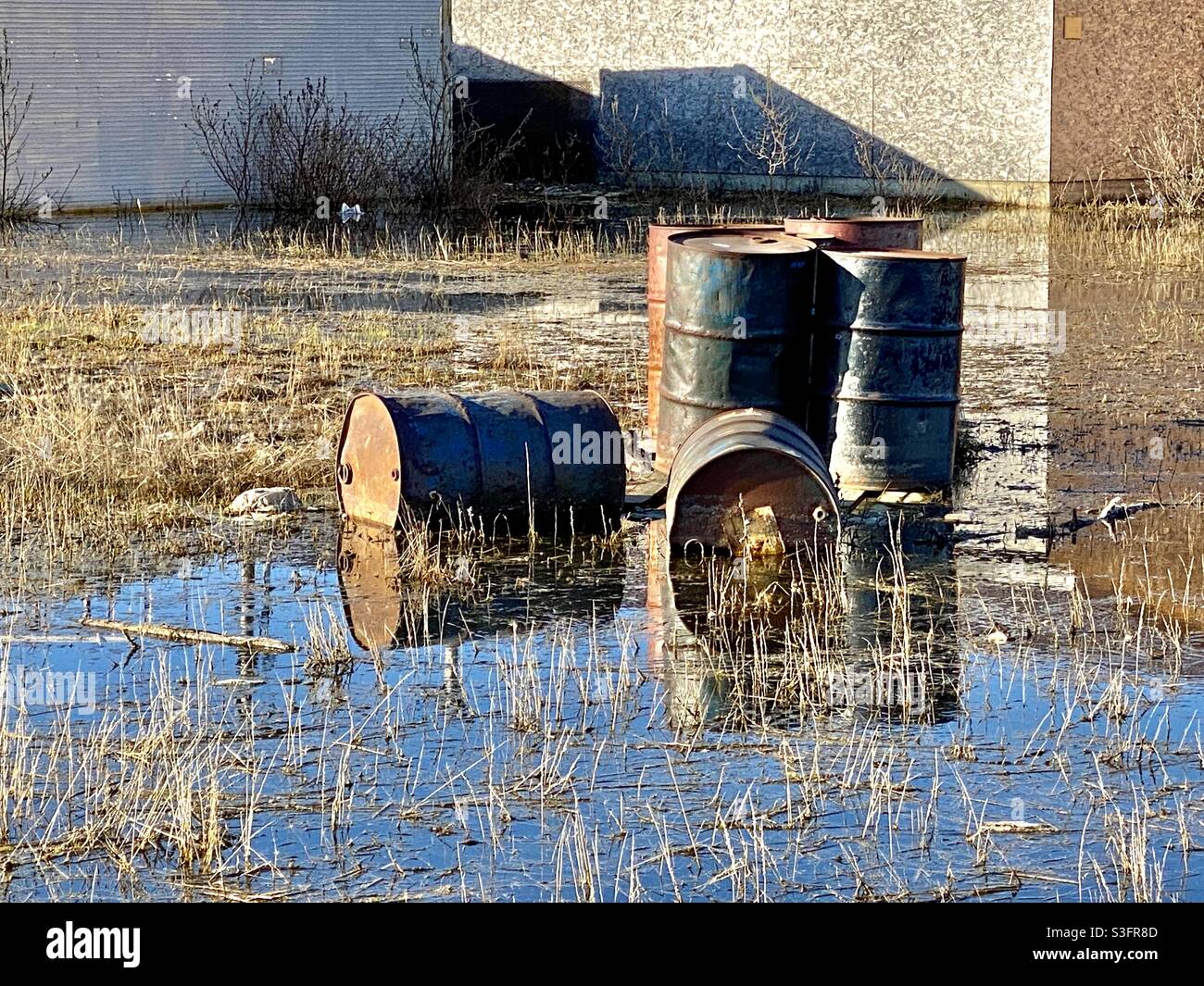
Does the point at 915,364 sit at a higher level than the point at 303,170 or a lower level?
lower

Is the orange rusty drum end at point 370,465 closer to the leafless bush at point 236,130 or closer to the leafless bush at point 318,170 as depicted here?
the leafless bush at point 318,170

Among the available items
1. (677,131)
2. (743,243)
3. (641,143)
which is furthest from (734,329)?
(641,143)

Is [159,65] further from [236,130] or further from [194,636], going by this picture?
[194,636]

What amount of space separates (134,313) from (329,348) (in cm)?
227

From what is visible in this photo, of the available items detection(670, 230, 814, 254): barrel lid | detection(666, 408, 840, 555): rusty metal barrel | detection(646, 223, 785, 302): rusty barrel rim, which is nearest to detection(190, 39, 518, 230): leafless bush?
detection(646, 223, 785, 302): rusty barrel rim

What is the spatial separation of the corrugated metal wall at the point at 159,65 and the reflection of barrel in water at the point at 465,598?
17553 millimetres

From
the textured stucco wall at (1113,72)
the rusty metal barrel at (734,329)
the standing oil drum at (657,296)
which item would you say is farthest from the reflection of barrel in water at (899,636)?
the textured stucco wall at (1113,72)

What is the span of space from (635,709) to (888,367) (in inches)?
127

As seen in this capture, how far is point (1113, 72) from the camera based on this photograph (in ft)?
77.2

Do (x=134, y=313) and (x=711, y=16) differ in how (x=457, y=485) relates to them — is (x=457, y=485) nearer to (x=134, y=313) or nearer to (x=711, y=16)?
(x=134, y=313)

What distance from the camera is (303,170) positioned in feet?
71.9
